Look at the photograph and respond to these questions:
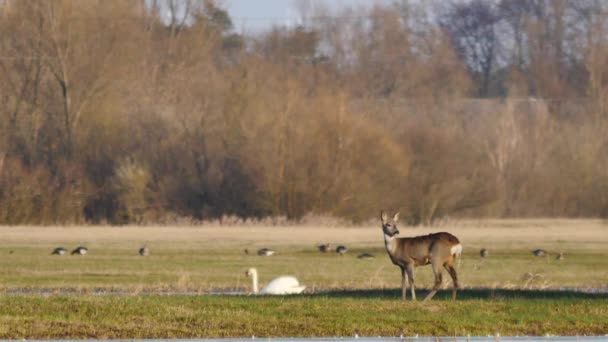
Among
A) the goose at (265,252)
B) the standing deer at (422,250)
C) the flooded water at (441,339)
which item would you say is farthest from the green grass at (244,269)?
the flooded water at (441,339)

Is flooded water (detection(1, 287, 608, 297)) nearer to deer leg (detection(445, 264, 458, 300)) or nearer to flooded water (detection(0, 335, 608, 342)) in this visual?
deer leg (detection(445, 264, 458, 300))

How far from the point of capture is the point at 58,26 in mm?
59281

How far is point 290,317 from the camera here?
18781 mm

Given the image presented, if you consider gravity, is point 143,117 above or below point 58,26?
below

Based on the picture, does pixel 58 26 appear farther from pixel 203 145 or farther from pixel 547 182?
pixel 547 182

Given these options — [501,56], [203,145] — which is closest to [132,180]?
[203,145]

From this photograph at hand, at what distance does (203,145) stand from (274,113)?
386cm

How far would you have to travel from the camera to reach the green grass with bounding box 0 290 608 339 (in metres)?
18.1

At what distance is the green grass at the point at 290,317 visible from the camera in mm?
18141

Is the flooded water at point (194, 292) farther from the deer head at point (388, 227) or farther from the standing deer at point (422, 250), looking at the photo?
the deer head at point (388, 227)

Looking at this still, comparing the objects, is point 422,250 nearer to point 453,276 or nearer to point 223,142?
point 453,276

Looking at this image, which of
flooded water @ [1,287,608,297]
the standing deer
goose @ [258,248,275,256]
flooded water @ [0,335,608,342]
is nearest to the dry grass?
goose @ [258,248,275,256]

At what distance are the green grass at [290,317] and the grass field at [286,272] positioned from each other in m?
0.02

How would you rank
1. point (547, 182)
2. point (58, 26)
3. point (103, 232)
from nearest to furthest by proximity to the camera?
1. point (103, 232)
2. point (58, 26)
3. point (547, 182)
